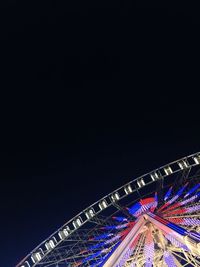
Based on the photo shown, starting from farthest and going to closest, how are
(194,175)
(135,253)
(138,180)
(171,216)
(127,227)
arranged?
(138,180), (194,175), (127,227), (171,216), (135,253)

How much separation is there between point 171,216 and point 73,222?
26.4 feet

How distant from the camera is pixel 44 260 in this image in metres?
24.9

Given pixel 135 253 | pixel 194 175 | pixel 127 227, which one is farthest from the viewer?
pixel 194 175

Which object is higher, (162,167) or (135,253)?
(162,167)

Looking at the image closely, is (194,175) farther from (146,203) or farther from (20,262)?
(20,262)

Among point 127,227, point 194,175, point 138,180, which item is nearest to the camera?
point 127,227

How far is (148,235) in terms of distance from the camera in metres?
20.4

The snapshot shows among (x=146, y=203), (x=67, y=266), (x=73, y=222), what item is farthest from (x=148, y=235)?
(x=73, y=222)

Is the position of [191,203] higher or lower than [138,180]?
lower

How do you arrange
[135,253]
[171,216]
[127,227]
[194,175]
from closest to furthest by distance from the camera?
[135,253]
[171,216]
[127,227]
[194,175]

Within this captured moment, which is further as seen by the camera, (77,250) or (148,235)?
(77,250)

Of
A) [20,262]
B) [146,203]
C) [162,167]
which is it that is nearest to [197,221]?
[146,203]

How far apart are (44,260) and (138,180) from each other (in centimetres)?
884

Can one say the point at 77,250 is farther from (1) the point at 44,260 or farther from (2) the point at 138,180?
(2) the point at 138,180
